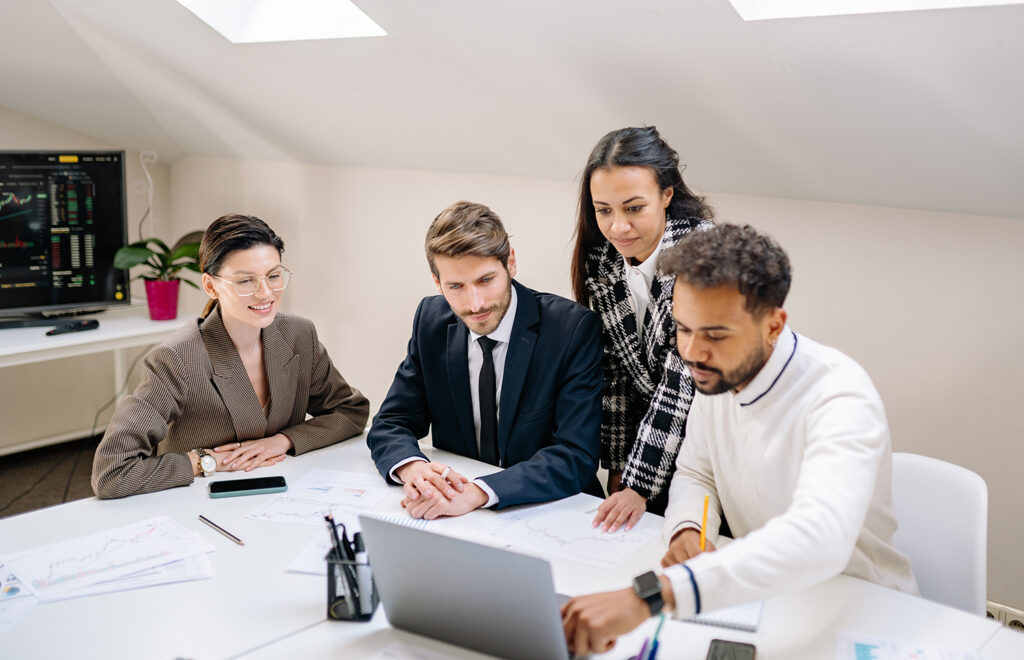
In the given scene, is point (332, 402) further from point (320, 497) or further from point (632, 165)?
point (632, 165)

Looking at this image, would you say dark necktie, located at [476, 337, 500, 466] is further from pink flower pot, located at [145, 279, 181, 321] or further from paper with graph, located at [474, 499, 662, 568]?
pink flower pot, located at [145, 279, 181, 321]

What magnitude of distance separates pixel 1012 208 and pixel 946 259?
8.2 inches

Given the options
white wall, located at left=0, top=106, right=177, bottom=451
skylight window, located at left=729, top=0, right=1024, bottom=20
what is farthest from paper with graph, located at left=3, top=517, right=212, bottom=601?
white wall, located at left=0, top=106, right=177, bottom=451

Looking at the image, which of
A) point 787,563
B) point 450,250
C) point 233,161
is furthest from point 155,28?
point 787,563

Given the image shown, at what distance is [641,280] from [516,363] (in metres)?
0.36

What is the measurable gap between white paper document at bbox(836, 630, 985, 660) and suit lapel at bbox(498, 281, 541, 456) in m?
0.93

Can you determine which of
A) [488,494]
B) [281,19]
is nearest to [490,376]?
[488,494]

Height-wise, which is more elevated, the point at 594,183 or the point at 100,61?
the point at 100,61

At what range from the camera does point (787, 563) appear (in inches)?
51.2

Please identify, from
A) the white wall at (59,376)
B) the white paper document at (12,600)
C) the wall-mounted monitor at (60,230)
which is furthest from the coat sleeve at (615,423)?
the white wall at (59,376)

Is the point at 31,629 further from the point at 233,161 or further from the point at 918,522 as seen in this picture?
the point at 233,161

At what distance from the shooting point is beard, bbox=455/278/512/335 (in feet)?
6.84

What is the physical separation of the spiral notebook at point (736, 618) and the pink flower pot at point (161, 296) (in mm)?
3033

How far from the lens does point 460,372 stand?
7.14ft
